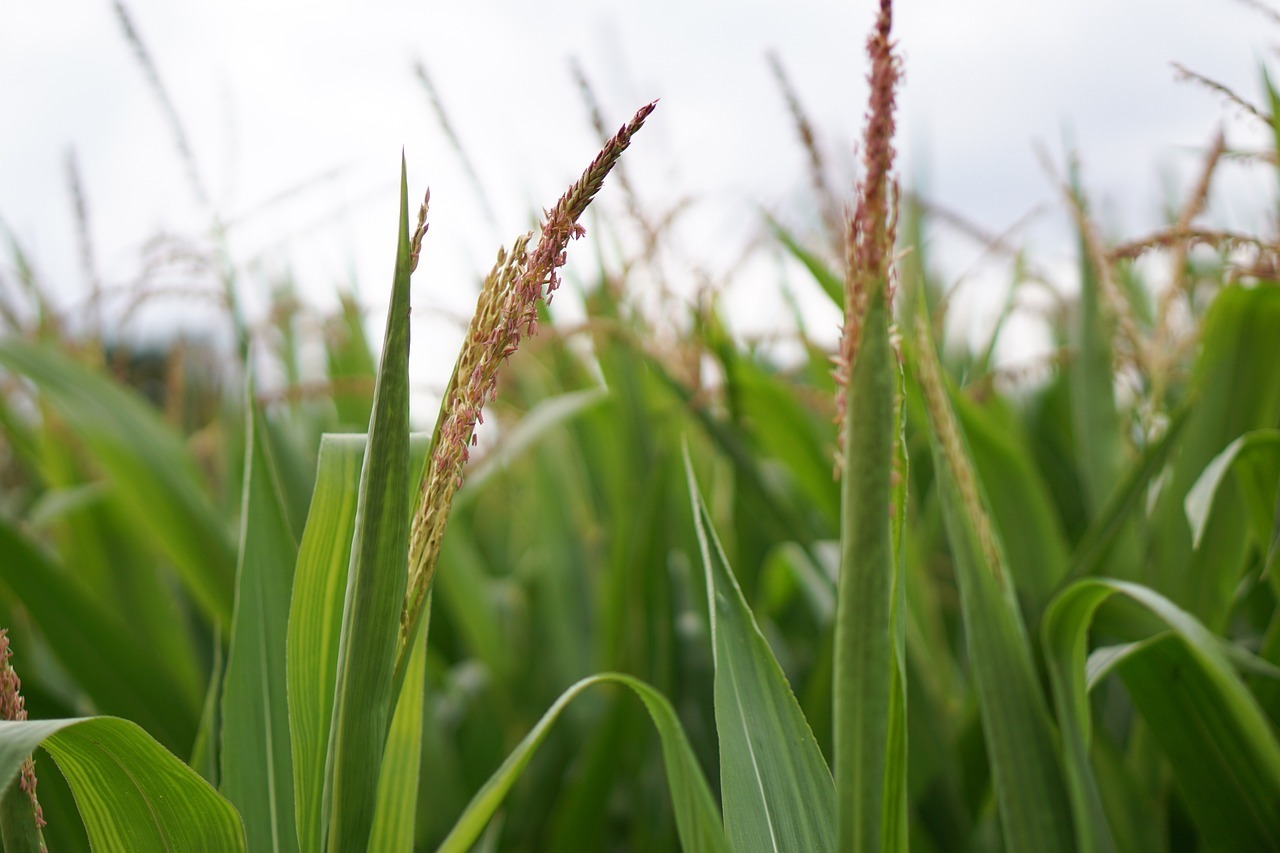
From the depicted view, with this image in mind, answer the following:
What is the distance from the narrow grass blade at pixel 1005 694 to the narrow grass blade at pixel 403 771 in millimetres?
276

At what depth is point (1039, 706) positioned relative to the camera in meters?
0.49


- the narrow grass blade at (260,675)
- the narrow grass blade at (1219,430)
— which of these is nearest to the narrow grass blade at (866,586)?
the narrow grass blade at (260,675)

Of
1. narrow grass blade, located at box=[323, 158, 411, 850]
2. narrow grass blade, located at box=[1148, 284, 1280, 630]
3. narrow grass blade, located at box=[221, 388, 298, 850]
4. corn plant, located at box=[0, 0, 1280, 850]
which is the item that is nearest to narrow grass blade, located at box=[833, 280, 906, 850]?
corn plant, located at box=[0, 0, 1280, 850]

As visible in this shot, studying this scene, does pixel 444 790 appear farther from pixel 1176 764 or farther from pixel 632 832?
pixel 1176 764

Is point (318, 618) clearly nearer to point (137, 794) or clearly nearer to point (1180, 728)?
point (137, 794)

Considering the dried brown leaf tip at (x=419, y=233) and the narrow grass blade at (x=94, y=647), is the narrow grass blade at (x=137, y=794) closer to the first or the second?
the dried brown leaf tip at (x=419, y=233)

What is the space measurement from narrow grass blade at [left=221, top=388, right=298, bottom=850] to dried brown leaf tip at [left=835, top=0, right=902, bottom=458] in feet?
1.13

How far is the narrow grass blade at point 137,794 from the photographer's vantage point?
328 mm

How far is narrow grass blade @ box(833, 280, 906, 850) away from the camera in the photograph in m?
0.25

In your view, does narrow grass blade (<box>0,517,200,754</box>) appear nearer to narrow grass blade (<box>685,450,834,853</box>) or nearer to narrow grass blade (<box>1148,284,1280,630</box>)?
narrow grass blade (<box>685,450,834,853</box>)

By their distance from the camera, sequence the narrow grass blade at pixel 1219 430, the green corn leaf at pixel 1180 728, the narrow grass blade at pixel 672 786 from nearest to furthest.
Result: the narrow grass blade at pixel 672 786 → the green corn leaf at pixel 1180 728 → the narrow grass blade at pixel 1219 430

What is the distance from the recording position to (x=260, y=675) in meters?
0.47

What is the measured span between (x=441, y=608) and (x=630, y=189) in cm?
66

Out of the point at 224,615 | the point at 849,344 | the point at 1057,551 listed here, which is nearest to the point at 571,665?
the point at 224,615
